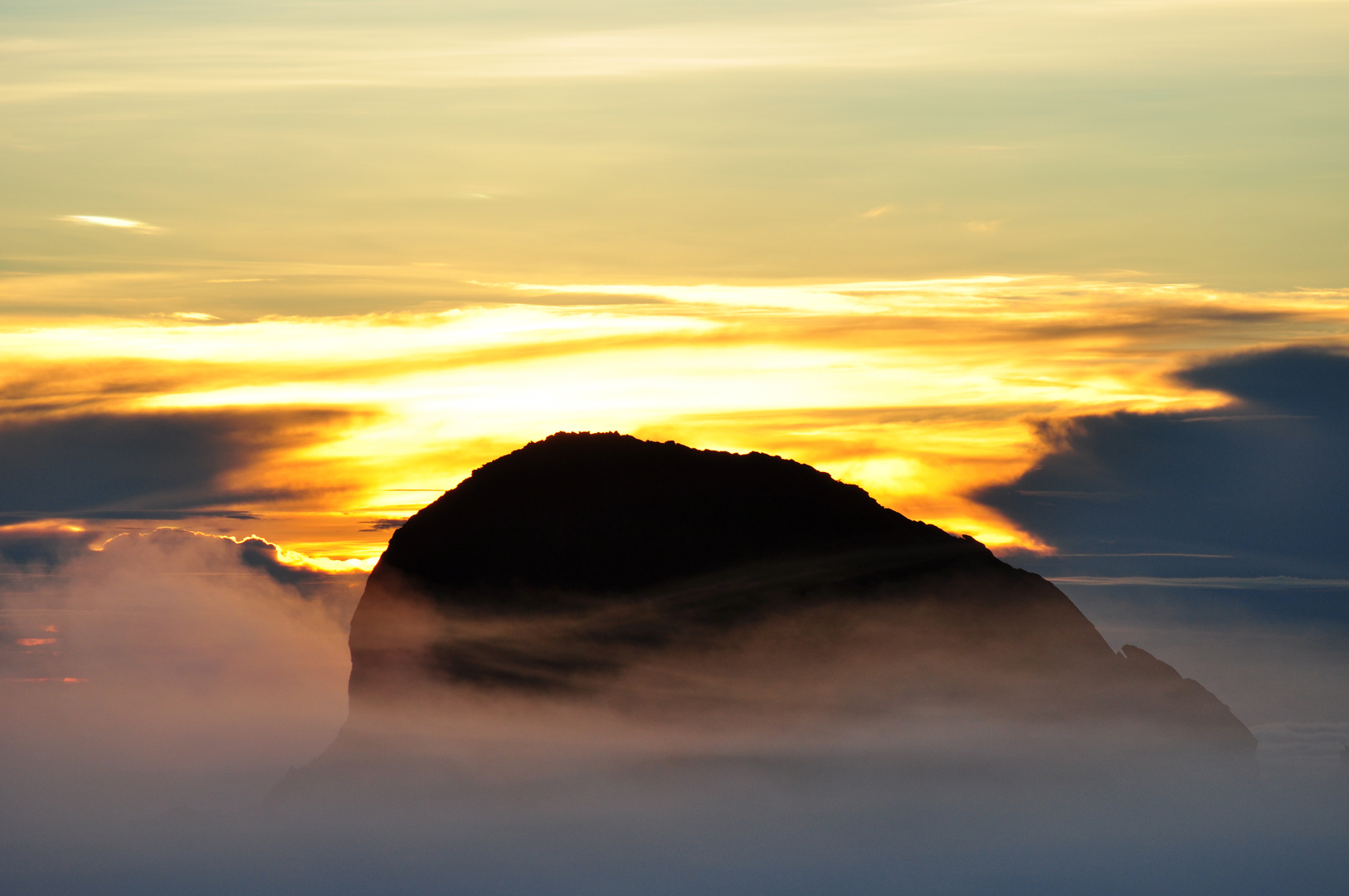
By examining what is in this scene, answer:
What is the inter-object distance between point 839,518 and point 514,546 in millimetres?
19390

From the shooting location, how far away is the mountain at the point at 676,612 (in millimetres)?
69000

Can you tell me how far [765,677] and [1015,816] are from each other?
164ft

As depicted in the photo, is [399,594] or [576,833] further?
[576,833]

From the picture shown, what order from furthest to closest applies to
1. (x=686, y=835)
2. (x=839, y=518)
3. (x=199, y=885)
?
(x=199, y=885), (x=686, y=835), (x=839, y=518)

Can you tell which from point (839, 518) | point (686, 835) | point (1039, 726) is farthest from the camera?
point (686, 835)

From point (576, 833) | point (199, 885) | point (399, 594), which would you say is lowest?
point (199, 885)

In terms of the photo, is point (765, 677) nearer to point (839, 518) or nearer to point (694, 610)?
point (694, 610)

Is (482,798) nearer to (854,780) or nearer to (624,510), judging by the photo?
(854,780)

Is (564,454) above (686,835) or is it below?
above

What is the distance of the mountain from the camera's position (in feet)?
226

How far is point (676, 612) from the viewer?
228 feet

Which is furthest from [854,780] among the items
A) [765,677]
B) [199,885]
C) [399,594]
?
[199,885]

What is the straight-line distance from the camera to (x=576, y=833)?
116 metres

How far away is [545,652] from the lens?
68.7m
